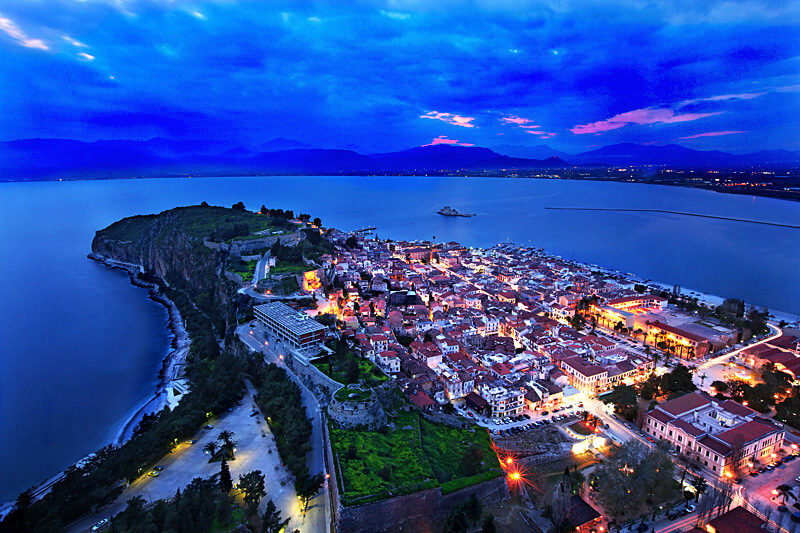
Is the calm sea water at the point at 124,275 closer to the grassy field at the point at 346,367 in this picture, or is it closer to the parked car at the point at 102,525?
the parked car at the point at 102,525

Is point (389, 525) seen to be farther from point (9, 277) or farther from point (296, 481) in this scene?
point (9, 277)

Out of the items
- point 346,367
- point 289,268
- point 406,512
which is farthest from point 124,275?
point 406,512

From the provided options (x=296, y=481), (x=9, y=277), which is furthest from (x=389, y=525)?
(x=9, y=277)

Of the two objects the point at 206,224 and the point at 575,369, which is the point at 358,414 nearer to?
the point at 575,369

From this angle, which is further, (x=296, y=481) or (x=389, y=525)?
(x=296, y=481)

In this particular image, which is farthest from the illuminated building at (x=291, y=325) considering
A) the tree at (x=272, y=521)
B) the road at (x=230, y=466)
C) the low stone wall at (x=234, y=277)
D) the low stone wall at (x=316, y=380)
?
the tree at (x=272, y=521)

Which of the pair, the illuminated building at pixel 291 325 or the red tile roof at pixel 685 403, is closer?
the red tile roof at pixel 685 403
